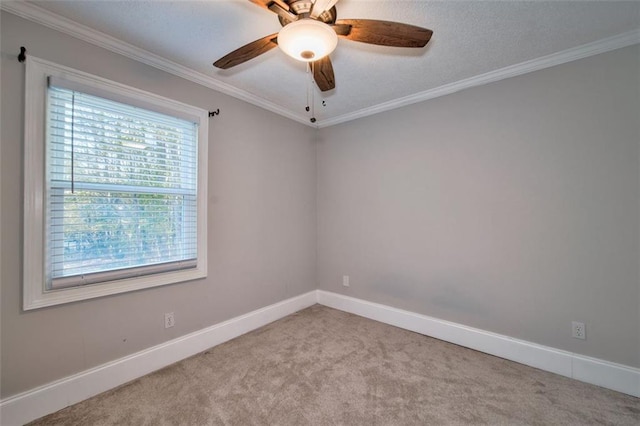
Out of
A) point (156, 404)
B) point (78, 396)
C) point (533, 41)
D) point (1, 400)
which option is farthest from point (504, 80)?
point (1, 400)

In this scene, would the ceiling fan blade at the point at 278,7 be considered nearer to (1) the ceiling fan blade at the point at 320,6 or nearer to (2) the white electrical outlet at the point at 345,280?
(1) the ceiling fan blade at the point at 320,6

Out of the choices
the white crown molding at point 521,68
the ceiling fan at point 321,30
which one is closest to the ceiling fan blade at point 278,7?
the ceiling fan at point 321,30

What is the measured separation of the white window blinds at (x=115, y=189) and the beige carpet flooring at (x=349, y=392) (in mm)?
846

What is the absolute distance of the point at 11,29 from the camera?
1.56 meters

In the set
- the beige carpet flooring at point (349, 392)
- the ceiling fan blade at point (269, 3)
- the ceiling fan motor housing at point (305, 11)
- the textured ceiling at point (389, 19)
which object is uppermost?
the textured ceiling at point (389, 19)

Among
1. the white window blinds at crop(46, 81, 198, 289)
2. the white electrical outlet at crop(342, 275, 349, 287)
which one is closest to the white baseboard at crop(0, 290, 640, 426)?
the white electrical outlet at crop(342, 275, 349, 287)

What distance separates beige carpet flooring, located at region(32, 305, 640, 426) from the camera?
1.62 meters

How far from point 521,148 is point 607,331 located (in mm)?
1492

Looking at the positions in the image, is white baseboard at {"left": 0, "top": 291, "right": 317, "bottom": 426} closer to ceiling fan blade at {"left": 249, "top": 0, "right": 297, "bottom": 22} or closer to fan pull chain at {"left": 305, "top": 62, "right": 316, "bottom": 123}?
fan pull chain at {"left": 305, "top": 62, "right": 316, "bottom": 123}

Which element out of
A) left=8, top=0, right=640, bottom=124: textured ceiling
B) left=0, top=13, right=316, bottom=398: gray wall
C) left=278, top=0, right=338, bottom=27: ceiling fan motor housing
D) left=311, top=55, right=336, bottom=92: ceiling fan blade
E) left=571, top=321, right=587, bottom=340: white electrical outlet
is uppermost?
left=8, top=0, right=640, bottom=124: textured ceiling

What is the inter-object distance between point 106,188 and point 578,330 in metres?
3.66

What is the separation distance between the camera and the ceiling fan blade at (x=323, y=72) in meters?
1.67

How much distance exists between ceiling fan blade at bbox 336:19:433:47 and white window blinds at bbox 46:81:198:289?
164 centimetres

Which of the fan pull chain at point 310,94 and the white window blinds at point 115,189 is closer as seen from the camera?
the white window blinds at point 115,189
